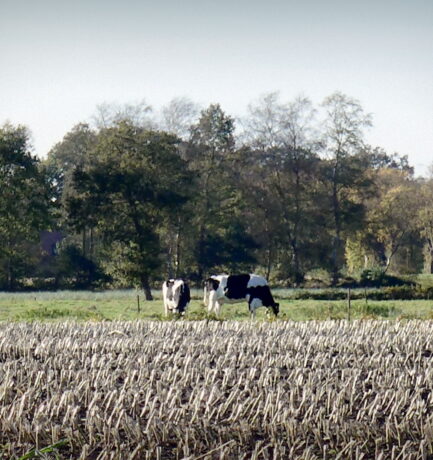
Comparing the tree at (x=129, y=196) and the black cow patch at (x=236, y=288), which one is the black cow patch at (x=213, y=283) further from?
the tree at (x=129, y=196)

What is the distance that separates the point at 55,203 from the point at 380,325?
29.4 meters

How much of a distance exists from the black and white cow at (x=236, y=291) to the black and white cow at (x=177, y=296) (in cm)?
80

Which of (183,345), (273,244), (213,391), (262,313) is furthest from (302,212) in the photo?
(213,391)

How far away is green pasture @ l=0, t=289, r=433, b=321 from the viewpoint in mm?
27461

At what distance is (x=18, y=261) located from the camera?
179 ft

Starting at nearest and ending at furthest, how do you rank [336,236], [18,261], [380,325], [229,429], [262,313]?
[229,429], [380,325], [262,313], [18,261], [336,236]

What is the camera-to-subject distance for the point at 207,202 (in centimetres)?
5738

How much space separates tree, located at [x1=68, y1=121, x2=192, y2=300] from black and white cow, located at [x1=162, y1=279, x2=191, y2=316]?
43.7ft

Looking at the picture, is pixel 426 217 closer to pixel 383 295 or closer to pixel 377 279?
pixel 377 279

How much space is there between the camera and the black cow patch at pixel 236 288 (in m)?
30.3

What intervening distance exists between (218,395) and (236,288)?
58.9 ft

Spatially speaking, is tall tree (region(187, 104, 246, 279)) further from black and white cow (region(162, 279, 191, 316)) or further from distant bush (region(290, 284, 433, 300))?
black and white cow (region(162, 279, 191, 316))

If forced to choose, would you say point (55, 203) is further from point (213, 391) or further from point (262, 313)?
point (213, 391)

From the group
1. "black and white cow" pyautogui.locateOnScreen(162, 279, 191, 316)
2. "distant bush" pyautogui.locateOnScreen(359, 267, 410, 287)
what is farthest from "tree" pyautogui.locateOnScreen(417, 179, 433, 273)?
"black and white cow" pyautogui.locateOnScreen(162, 279, 191, 316)
